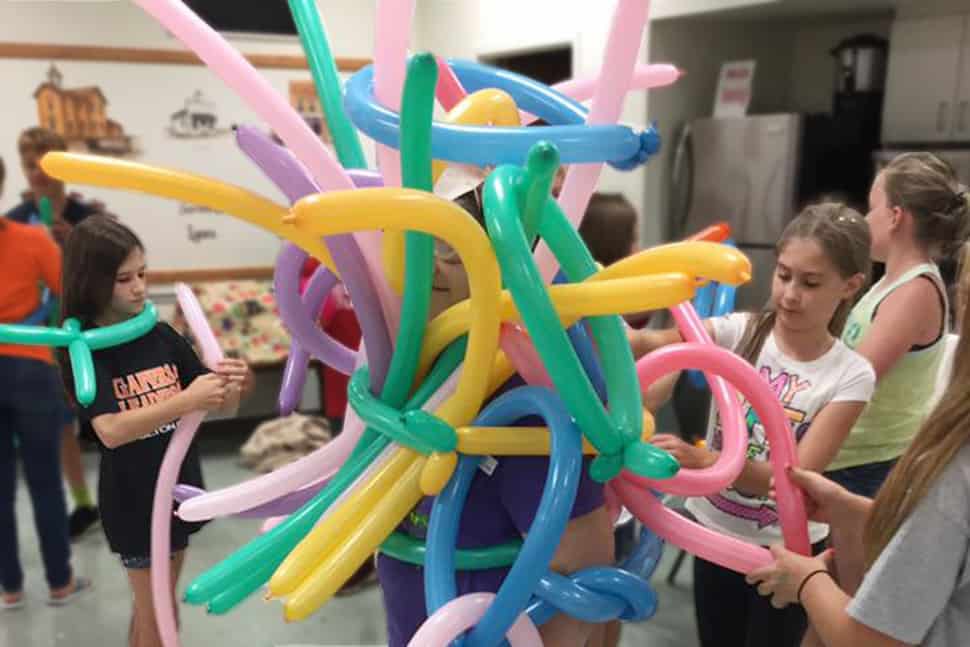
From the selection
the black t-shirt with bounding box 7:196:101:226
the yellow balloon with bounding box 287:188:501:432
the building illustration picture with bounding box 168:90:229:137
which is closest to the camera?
the yellow balloon with bounding box 287:188:501:432

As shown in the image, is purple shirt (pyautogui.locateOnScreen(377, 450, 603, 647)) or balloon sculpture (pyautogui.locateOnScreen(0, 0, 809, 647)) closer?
balloon sculpture (pyautogui.locateOnScreen(0, 0, 809, 647))

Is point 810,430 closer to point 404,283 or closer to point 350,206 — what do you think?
point 404,283

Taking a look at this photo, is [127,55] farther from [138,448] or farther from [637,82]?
[637,82]

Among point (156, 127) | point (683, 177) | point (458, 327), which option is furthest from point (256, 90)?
point (156, 127)

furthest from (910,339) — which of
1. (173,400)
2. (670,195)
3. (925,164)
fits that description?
(670,195)

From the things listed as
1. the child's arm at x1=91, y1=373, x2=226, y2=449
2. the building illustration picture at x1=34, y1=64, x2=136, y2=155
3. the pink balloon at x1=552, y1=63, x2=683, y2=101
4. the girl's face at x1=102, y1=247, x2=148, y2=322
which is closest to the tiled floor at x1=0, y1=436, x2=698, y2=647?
the child's arm at x1=91, y1=373, x2=226, y2=449

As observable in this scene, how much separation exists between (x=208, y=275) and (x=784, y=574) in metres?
4.08

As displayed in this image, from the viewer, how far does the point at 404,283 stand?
81cm

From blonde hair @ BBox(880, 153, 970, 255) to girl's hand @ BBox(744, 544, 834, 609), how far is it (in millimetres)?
821

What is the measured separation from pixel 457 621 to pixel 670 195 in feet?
12.0

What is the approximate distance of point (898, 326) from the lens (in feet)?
4.69

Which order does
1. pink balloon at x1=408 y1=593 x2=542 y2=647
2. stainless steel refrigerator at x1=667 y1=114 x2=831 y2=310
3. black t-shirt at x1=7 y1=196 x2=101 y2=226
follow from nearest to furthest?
1. pink balloon at x1=408 y1=593 x2=542 y2=647
2. black t-shirt at x1=7 y1=196 x2=101 y2=226
3. stainless steel refrigerator at x1=667 y1=114 x2=831 y2=310

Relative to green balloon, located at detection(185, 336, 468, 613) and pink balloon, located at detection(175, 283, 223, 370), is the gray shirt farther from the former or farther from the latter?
pink balloon, located at detection(175, 283, 223, 370)

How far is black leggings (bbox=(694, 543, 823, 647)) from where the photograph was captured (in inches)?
53.6
